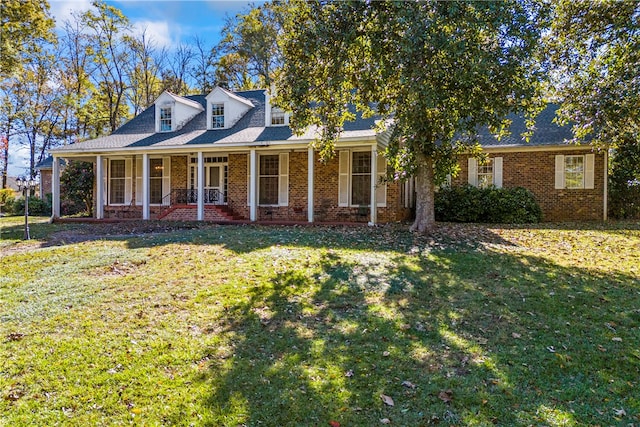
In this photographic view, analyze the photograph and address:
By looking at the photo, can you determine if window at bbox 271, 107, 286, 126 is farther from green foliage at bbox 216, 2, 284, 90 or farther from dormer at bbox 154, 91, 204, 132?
green foliage at bbox 216, 2, 284, 90

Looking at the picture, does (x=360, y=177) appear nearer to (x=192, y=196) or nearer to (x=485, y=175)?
(x=485, y=175)

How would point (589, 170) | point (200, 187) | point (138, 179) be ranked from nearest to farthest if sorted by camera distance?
point (200, 187) < point (589, 170) < point (138, 179)

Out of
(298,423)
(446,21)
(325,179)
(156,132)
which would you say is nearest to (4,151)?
(156,132)

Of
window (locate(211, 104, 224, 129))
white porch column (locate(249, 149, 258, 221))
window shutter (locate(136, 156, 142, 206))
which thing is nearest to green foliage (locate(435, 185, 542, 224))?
white porch column (locate(249, 149, 258, 221))

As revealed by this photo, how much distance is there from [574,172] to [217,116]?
1462 cm

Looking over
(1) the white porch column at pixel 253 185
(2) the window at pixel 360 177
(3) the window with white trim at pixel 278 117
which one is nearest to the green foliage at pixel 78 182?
(3) the window with white trim at pixel 278 117

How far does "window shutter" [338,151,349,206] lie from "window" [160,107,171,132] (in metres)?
8.45

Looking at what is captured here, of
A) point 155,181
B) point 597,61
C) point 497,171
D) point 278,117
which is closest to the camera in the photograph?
point 597,61

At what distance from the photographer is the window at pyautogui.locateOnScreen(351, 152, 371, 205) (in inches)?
570

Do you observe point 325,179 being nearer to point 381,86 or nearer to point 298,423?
point 381,86

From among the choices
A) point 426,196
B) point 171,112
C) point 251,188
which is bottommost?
point 426,196

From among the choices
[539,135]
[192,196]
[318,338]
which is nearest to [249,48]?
[192,196]

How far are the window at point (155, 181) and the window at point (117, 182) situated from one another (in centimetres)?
143

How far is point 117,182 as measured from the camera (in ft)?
58.4
